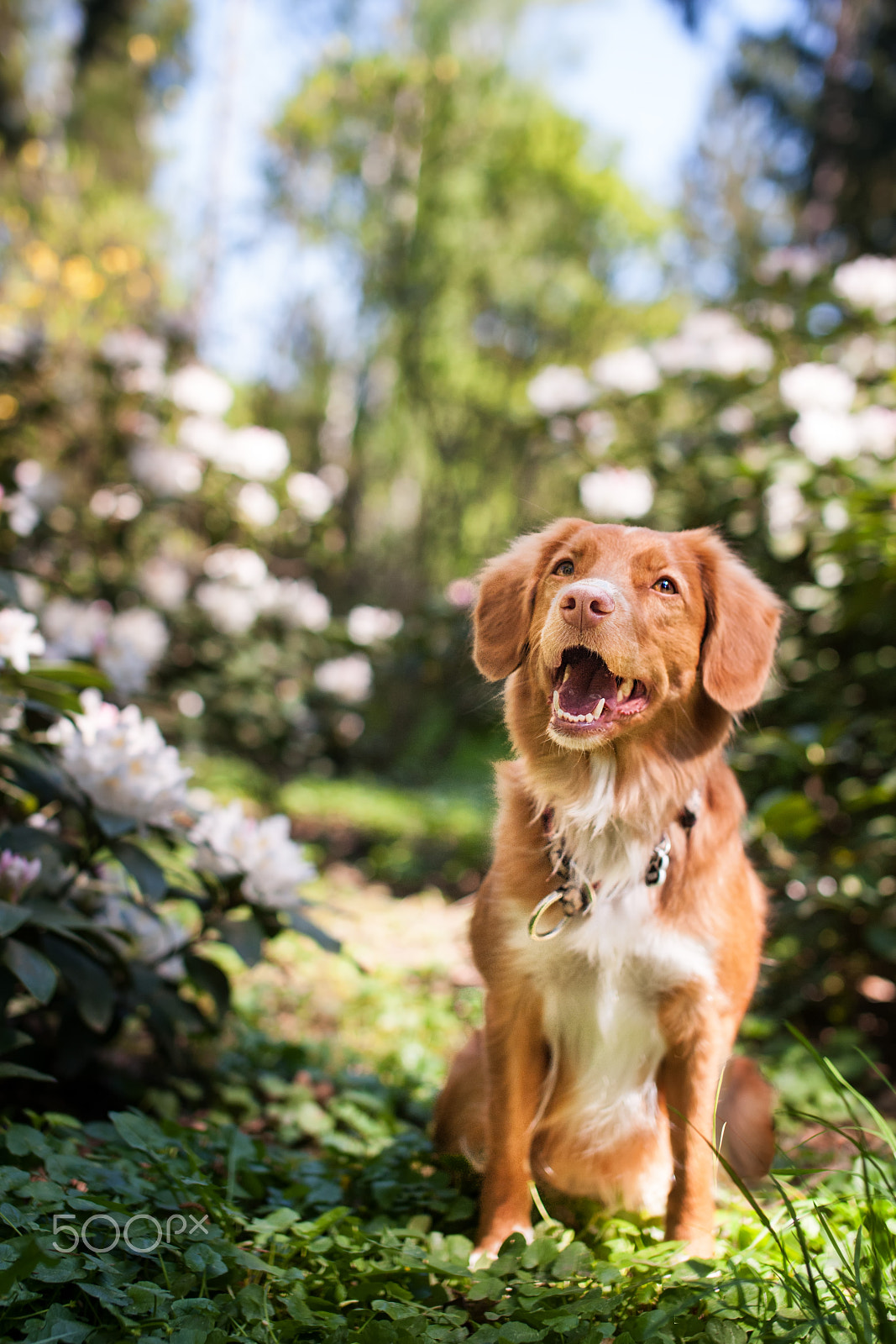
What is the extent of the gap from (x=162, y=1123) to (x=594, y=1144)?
90 centimetres

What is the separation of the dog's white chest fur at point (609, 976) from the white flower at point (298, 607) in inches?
146

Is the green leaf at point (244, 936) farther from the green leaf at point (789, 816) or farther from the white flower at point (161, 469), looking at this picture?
the white flower at point (161, 469)

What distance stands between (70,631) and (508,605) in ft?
6.65

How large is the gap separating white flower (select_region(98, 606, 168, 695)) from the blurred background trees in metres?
0.01

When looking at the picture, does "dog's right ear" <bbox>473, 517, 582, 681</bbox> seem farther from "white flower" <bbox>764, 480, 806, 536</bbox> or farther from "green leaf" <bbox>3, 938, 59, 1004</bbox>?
"white flower" <bbox>764, 480, 806, 536</bbox>

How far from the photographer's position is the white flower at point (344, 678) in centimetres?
561

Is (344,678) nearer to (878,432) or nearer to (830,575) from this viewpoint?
(830,575)

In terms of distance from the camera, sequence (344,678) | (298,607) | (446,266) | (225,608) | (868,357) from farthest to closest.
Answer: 1. (446,266)
2. (344,678)
3. (298,607)
4. (225,608)
5. (868,357)

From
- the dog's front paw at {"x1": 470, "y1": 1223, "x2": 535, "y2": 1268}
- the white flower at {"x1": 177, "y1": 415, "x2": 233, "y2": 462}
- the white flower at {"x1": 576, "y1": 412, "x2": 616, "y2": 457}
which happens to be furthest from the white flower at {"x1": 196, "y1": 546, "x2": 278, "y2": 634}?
the dog's front paw at {"x1": 470, "y1": 1223, "x2": 535, "y2": 1268}

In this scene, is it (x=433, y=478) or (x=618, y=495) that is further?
(x=433, y=478)

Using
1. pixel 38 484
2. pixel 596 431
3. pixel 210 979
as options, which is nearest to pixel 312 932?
pixel 210 979

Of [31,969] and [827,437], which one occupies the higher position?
[827,437]

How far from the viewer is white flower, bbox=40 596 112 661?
322cm

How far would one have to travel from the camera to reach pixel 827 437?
3688 mm
